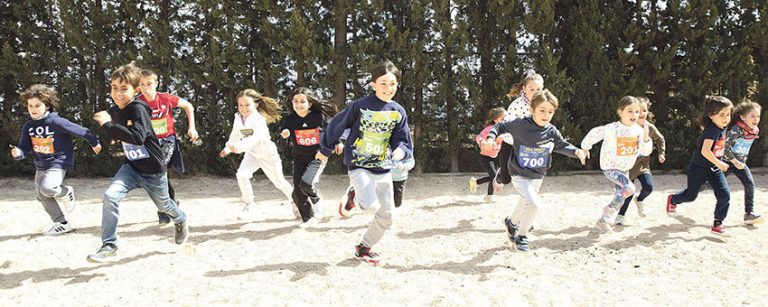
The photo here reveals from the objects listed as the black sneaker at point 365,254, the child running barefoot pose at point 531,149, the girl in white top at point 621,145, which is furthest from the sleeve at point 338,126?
the girl in white top at point 621,145

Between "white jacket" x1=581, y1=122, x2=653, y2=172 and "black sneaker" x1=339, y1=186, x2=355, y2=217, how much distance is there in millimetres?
2406

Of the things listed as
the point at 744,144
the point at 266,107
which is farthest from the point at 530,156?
the point at 266,107

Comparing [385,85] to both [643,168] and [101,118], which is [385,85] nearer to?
[101,118]

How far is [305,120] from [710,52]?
6702 millimetres

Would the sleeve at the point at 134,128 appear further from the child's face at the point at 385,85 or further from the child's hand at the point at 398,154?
the child's hand at the point at 398,154

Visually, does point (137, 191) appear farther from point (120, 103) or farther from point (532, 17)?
point (532, 17)

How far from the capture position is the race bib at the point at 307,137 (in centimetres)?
555

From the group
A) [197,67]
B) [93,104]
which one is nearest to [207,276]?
[197,67]

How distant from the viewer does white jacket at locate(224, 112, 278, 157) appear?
5.52 metres

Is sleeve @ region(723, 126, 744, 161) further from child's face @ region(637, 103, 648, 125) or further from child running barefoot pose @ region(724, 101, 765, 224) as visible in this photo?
child's face @ region(637, 103, 648, 125)

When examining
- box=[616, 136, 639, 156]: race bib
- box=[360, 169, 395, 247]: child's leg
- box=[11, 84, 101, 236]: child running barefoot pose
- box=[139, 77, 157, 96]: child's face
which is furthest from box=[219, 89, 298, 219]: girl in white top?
box=[616, 136, 639, 156]: race bib

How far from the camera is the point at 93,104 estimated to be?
28.9 feet

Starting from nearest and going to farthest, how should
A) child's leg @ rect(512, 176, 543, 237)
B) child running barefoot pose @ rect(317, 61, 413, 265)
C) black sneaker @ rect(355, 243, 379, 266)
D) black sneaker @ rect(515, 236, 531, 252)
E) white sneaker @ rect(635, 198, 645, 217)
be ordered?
1. child running barefoot pose @ rect(317, 61, 413, 265)
2. black sneaker @ rect(355, 243, 379, 266)
3. child's leg @ rect(512, 176, 543, 237)
4. black sneaker @ rect(515, 236, 531, 252)
5. white sneaker @ rect(635, 198, 645, 217)

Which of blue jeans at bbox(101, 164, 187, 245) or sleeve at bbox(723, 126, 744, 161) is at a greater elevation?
sleeve at bbox(723, 126, 744, 161)
